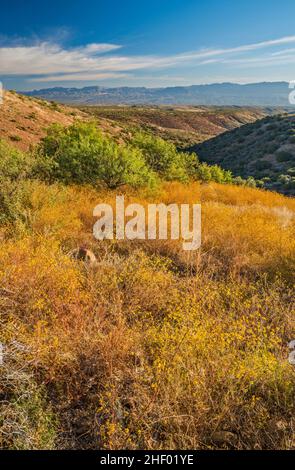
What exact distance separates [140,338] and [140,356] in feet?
0.99

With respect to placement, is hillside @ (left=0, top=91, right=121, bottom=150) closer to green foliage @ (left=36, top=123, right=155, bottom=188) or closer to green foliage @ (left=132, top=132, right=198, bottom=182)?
green foliage @ (left=132, top=132, right=198, bottom=182)

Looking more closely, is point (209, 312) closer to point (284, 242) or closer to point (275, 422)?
point (275, 422)

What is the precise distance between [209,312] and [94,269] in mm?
2072

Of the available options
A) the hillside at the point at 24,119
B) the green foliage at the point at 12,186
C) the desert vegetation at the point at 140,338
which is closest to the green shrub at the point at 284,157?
the hillside at the point at 24,119

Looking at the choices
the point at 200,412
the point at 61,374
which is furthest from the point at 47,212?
the point at 200,412

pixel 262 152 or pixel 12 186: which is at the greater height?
pixel 12 186

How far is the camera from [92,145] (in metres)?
10.8

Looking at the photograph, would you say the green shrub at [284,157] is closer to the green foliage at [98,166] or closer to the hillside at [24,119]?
the hillside at [24,119]

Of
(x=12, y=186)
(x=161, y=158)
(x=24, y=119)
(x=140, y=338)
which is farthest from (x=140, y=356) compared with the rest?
(x=24, y=119)

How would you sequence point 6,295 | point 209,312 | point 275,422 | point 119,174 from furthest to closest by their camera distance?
point 119,174, point 209,312, point 6,295, point 275,422

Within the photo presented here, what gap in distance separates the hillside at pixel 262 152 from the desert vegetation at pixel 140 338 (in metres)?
19.5

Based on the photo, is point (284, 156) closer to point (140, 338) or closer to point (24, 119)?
point (24, 119)

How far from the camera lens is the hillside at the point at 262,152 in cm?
2952

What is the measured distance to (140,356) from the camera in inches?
147
